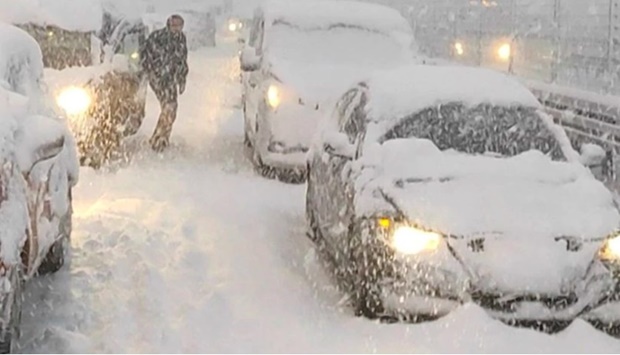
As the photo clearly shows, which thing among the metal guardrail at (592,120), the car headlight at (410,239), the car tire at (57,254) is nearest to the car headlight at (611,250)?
the car headlight at (410,239)

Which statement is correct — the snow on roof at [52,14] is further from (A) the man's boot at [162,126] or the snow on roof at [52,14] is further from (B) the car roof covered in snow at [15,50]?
(B) the car roof covered in snow at [15,50]

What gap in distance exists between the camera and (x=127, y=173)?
468 inches

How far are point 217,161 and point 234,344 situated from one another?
7.38 metres

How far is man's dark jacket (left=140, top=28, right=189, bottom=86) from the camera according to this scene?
1384 centimetres

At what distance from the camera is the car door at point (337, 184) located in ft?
23.5

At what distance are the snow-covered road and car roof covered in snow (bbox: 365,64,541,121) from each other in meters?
1.32

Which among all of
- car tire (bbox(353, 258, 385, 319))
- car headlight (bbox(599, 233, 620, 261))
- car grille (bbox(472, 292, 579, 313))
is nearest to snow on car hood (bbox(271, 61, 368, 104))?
car tire (bbox(353, 258, 385, 319))

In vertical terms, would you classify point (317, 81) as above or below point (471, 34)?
above

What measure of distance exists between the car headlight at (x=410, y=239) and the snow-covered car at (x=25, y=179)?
6.43ft

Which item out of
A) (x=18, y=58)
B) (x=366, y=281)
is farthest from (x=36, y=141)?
(x=366, y=281)

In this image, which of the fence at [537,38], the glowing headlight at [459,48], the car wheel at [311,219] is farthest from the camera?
the glowing headlight at [459,48]

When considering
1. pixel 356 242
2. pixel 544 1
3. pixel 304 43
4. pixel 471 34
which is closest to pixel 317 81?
pixel 304 43

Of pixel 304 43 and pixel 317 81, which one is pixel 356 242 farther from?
pixel 304 43

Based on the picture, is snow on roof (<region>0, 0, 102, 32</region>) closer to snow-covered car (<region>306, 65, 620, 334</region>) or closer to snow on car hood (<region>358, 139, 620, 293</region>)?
snow-covered car (<region>306, 65, 620, 334</region>)
